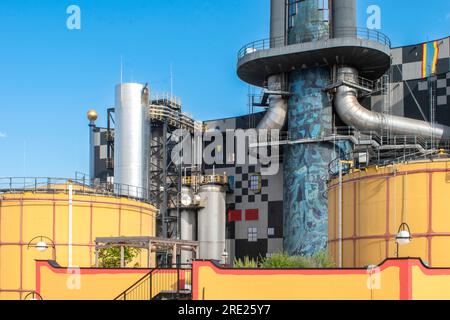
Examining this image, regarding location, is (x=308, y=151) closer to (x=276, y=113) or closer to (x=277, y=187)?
(x=276, y=113)

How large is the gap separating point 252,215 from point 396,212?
26.0 m

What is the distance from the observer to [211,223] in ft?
182

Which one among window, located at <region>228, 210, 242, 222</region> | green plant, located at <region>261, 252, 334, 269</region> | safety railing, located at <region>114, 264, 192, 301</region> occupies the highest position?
window, located at <region>228, 210, 242, 222</region>

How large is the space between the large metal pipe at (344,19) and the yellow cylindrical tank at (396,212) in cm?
1790

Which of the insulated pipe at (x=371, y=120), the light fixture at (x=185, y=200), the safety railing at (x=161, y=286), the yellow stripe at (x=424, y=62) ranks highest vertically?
the yellow stripe at (x=424, y=62)

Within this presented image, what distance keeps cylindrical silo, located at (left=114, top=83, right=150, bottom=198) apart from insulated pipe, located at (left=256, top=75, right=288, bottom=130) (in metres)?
9.61

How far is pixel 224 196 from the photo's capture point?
5681 centimetres

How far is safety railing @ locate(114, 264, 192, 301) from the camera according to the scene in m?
26.7

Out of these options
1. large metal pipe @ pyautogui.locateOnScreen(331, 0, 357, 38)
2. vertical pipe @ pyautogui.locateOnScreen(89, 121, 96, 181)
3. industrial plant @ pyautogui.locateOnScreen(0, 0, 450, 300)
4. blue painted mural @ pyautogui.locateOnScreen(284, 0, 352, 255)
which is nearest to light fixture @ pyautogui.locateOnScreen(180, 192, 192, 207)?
industrial plant @ pyautogui.locateOnScreen(0, 0, 450, 300)

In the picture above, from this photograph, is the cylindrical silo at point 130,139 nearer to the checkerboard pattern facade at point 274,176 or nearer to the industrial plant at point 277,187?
the industrial plant at point 277,187

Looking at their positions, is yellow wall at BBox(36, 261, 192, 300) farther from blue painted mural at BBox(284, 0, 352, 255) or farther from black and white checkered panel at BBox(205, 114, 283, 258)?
black and white checkered panel at BBox(205, 114, 283, 258)

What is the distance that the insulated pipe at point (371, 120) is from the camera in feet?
159

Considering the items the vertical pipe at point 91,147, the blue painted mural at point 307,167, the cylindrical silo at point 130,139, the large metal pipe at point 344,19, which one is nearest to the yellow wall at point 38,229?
the cylindrical silo at point 130,139

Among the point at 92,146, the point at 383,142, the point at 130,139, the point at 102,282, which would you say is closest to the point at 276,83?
the point at 383,142
